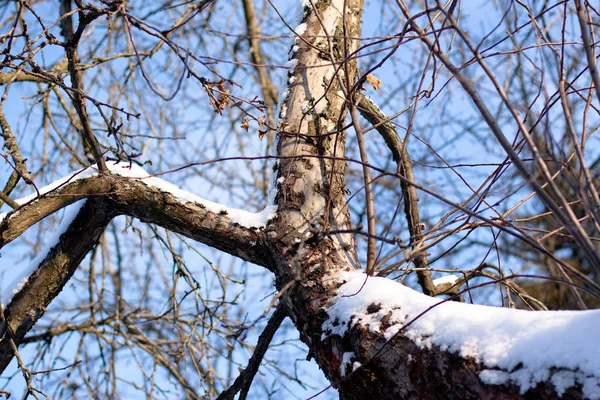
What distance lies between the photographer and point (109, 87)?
4.90m

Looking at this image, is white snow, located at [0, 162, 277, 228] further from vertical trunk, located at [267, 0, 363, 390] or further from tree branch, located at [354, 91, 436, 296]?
tree branch, located at [354, 91, 436, 296]

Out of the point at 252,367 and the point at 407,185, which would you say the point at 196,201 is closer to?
the point at 252,367

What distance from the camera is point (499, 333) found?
4.30 feet

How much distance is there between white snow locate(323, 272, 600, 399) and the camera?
1.16 m

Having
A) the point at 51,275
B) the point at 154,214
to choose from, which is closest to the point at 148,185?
the point at 154,214

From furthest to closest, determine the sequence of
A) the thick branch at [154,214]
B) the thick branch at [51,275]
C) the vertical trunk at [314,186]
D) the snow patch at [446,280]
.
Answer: the snow patch at [446,280], the thick branch at [51,275], the thick branch at [154,214], the vertical trunk at [314,186]

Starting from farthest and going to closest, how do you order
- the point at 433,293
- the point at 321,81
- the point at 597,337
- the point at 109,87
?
the point at 109,87
the point at 433,293
the point at 321,81
the point at 597,337

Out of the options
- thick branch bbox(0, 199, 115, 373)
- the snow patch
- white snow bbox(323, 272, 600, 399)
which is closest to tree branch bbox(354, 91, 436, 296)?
the snow patch

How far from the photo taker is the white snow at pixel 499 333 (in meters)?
1.16

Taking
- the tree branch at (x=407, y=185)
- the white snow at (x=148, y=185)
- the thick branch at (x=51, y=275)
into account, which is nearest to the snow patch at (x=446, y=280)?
the tree branch at (x=407, y=185)

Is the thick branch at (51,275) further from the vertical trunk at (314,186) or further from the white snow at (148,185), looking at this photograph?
the vertical trunk at (314,186)

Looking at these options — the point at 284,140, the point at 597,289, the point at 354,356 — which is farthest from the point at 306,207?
the point at 597,289

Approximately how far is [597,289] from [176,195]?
1465mm

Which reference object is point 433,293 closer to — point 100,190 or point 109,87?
point 100,190
